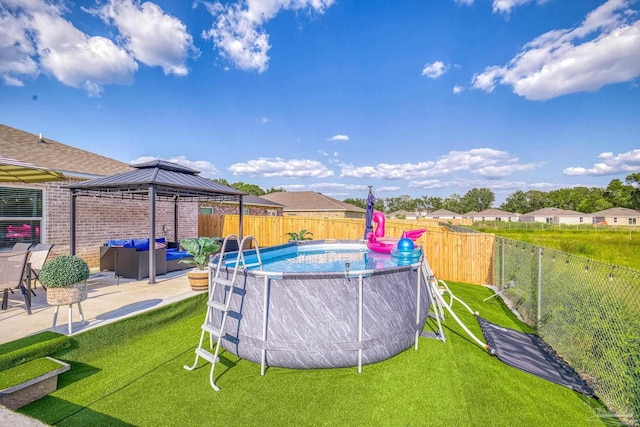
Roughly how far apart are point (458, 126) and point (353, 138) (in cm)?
856

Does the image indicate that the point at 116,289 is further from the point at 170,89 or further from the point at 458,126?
the point at 458,126

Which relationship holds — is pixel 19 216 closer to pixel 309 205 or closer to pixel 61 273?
pixel 61 273

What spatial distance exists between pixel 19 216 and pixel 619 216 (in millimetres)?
77371

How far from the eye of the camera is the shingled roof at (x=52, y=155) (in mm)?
8984

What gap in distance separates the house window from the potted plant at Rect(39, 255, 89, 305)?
494 centimetres

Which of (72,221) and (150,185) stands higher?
(150,185)

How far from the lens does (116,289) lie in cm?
714

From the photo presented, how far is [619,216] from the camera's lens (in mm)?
55719

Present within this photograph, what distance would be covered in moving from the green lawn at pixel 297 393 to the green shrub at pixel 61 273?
31.2 inches

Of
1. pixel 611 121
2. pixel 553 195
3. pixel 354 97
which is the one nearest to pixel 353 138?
pixel 354 97

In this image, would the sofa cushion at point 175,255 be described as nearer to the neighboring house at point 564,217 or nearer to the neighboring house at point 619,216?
the neighboring house at point 619,216

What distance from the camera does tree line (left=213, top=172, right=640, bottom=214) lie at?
194 ft

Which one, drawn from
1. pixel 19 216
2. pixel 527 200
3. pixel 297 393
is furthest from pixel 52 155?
pixel 527 200

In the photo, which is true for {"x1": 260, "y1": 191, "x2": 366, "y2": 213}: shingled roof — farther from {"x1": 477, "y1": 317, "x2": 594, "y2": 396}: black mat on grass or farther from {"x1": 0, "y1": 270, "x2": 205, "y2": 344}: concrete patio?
{"x1": 477, "y1": 317, "x2": 594, "y2": 396}: black mat on grass
